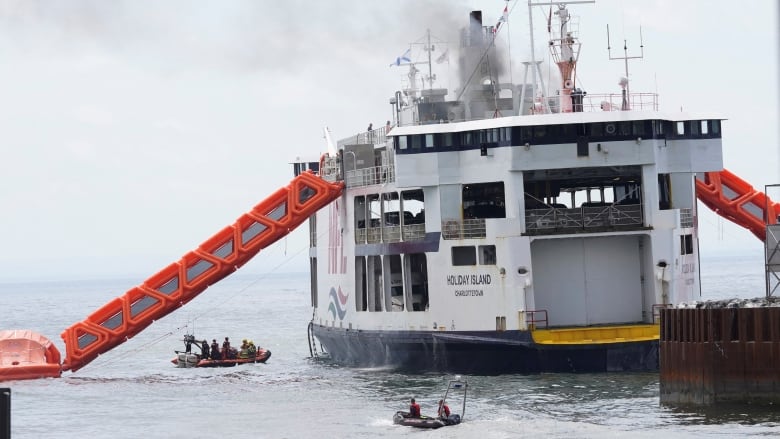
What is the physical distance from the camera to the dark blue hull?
5031 cm

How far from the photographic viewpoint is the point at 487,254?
52.8 meters

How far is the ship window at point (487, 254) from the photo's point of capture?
172 feet

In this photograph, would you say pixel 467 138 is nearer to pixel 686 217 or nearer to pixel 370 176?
pixel 370 176

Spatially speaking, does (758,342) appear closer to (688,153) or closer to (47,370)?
(688,153)

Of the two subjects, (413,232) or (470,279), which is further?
(413,232)

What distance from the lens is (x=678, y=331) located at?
43.5 m

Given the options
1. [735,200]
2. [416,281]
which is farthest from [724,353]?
[735,200]

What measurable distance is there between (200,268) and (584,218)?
16.7 m

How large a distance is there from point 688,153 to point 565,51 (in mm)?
6063

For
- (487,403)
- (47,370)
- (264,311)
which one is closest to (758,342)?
(487,403)

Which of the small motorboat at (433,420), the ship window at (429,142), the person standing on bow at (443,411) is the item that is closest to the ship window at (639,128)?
the ship window at (429,142)

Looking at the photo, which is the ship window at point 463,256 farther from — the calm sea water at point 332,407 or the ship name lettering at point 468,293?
the calm sea water at point 332,407

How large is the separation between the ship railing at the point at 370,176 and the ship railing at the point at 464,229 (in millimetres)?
4636

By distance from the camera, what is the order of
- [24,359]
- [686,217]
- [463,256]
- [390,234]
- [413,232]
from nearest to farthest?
1. [463,256]
2. [686,217]
3. [413,232]
4. [390,234]
5. [24,359]
